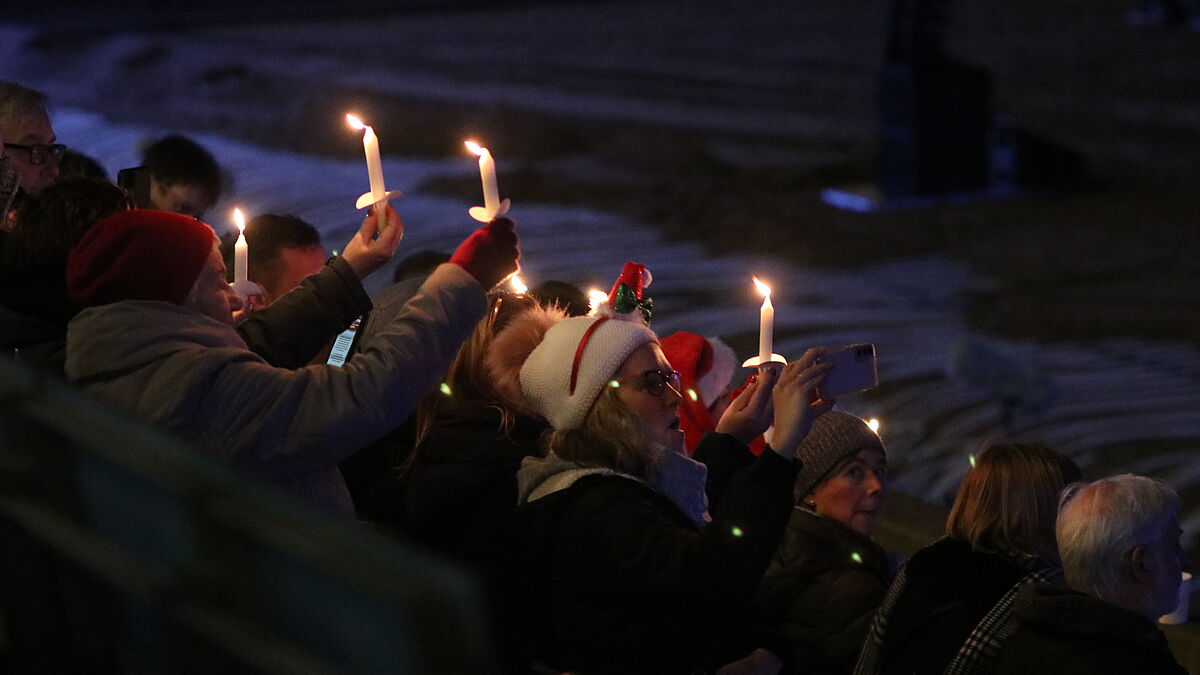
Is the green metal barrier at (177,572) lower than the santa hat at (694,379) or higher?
higher

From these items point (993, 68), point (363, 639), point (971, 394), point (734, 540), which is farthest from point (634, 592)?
point (993, 68)

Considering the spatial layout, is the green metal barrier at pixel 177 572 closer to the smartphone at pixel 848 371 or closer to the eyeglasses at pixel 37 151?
the smartphone at pixel 848 371

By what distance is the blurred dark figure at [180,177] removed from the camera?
15.1 ft

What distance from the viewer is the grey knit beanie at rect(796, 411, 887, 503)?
10.9 ft

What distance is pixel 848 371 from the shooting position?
106 inches

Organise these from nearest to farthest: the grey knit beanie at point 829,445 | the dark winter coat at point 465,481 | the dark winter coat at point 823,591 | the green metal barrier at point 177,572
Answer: the green metal barrier at point 177,572 < the dark winter coat at point 465,481 < the dark winter coat at point 823,591 < the grey knit beanie at point 829,445

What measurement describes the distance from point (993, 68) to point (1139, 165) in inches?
136

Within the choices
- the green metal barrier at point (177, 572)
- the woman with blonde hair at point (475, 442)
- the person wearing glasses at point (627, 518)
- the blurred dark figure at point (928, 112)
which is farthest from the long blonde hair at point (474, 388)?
the blurred dark figure at point (928, 112)

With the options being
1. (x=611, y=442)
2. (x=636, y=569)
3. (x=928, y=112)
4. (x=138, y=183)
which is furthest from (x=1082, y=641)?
(x=928, y=112)

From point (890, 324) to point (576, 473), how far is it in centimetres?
664

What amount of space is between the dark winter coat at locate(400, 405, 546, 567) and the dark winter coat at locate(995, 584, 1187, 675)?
87 centimetres

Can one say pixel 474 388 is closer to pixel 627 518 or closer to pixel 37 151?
pixel 627 518

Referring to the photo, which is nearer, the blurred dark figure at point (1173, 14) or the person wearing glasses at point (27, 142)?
→ the person wearing glasses at point (27, 142)

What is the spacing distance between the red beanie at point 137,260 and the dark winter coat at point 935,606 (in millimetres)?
1327
